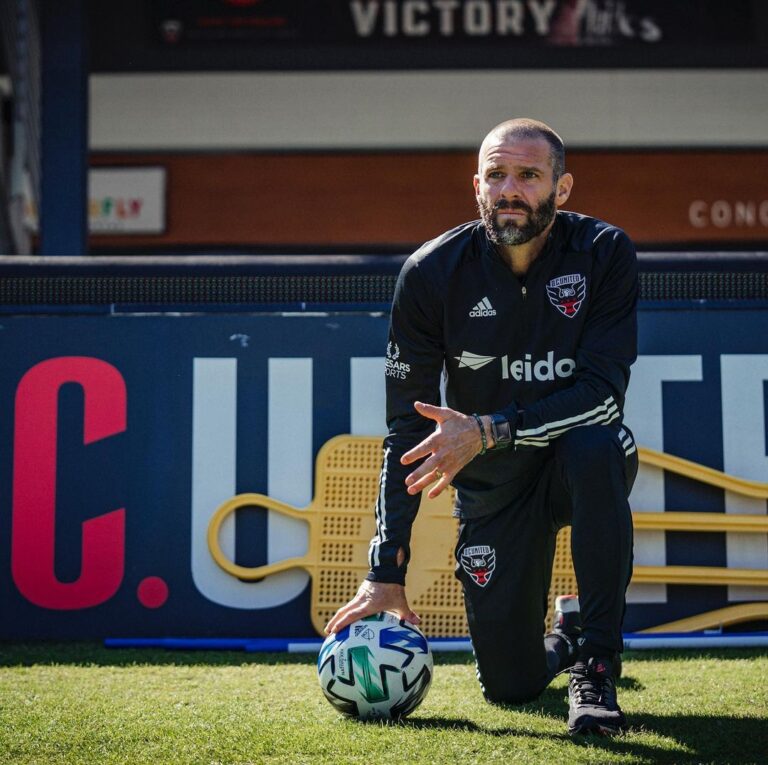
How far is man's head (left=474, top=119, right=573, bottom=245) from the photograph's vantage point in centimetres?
270

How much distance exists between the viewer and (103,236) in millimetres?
9695

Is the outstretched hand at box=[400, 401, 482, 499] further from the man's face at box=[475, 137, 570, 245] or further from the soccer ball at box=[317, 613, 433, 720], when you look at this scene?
the man's face at box=[475, 137, 570, 245]

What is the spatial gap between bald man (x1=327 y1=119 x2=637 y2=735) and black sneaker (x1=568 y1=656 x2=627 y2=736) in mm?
93

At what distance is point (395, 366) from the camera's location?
2.85 metres

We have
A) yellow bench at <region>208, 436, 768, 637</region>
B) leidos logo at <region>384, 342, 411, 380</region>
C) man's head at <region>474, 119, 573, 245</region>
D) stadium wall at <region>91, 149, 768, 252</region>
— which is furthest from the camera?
stadium wall at <region>91, 149, 768, 252</region>

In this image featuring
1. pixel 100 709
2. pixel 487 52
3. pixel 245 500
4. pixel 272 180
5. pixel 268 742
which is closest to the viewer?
pixel 268 742

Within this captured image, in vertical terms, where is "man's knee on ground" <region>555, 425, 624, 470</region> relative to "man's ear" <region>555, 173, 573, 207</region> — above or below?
below

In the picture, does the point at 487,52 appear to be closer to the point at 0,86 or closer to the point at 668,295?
the point at 0,86

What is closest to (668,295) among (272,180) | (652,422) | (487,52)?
(652,422)

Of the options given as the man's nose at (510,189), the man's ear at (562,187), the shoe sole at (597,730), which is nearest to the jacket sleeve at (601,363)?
the man's ear at (562,187)

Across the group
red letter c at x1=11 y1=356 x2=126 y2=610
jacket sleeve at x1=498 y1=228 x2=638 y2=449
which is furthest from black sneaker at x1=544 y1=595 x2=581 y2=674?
red letter c at x1=11 y1=356 x2=126 y2=610

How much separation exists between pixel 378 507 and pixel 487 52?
22.6ft

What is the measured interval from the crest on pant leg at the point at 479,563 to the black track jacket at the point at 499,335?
9cm

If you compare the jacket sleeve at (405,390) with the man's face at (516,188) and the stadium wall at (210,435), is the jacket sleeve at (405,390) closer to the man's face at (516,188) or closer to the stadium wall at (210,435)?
the man's face at (516,188)
